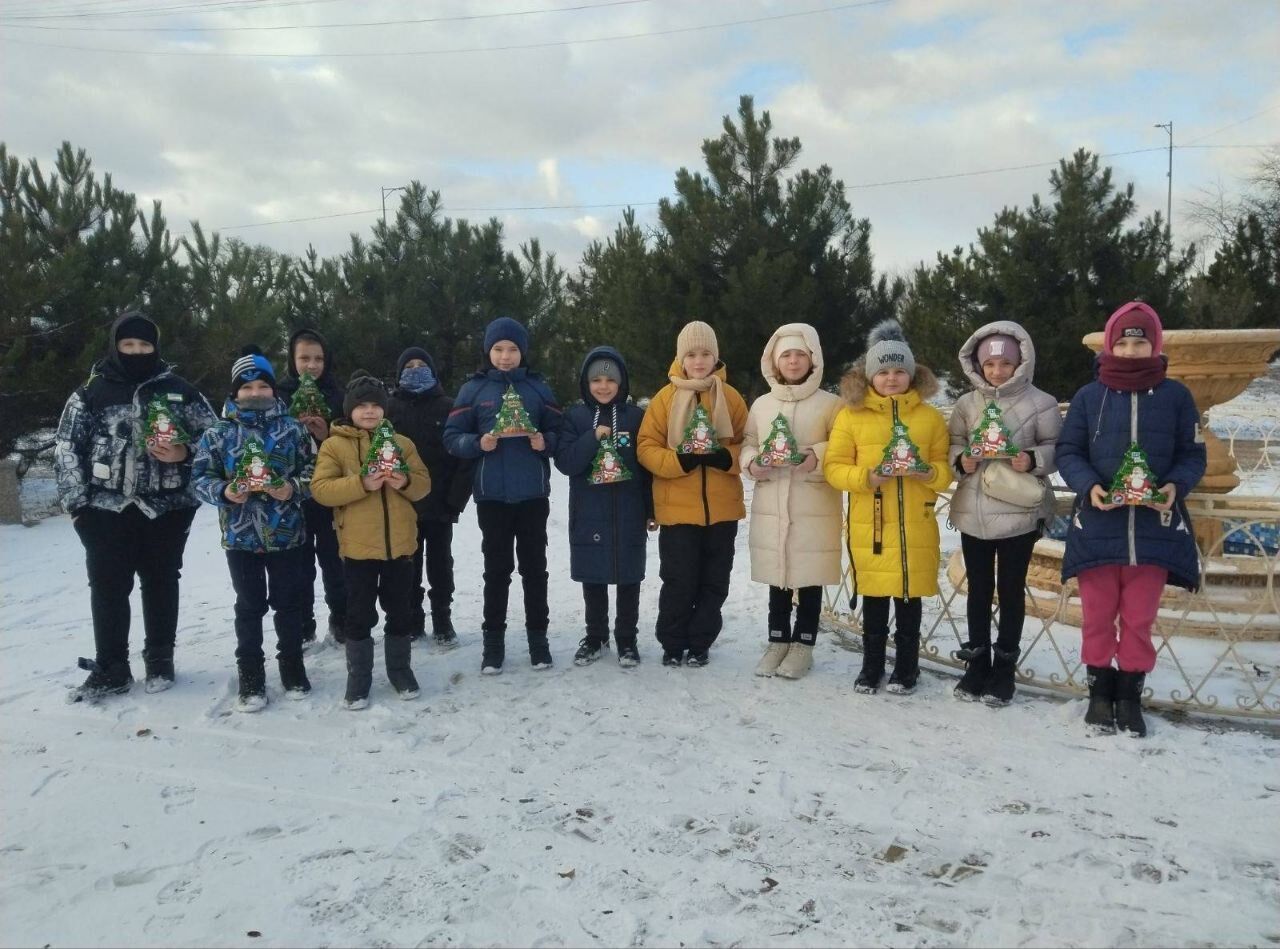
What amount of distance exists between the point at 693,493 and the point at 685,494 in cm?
5

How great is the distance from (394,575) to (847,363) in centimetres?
933

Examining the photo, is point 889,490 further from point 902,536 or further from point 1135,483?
point 1135,483

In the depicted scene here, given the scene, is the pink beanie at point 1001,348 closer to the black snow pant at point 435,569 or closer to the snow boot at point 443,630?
the black snow pant at point 435,569

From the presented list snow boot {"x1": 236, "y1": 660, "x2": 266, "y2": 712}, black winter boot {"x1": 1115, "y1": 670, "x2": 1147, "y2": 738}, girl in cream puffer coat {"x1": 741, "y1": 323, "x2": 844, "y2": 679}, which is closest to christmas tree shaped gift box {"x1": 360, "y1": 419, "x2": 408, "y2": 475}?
snow boot {"x1": 236, "y1": 660, "x2": 266, "y2": 712}

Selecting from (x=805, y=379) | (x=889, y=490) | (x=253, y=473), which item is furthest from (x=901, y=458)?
(x=253, y=473)

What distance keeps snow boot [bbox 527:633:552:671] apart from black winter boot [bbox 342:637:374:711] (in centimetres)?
94

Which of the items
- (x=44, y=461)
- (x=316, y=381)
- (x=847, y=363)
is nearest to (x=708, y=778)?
(x=316, y=381)

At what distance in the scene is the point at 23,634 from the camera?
583cm

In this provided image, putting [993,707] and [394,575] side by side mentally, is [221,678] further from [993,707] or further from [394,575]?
[993,707]

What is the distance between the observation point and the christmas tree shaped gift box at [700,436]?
4.66 m

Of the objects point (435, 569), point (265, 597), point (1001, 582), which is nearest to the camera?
point (1001, 582)

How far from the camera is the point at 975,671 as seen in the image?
14.8ft

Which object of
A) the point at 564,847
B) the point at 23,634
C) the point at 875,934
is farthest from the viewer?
the point at 23,634

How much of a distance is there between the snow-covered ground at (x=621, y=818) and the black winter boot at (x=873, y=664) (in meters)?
0.07
